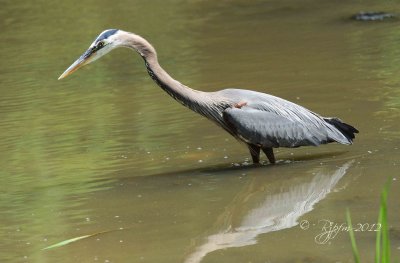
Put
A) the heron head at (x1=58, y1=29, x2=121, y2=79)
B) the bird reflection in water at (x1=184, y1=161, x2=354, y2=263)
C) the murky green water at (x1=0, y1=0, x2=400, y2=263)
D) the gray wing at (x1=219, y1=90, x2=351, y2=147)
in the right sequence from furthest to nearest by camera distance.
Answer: the heron head at (x1=58, y1=29, x2=121, y2=79)
the gray wing at (x1=219, y1=90, x2=351, y2=147)
the murky green water at (x1=0, y1=0, x2=400, y2=263)
the bird reflection in water at (x1=184, y1=161, x2=354, y2=263)

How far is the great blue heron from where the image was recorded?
8328mm

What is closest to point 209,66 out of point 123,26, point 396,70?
point 396,70

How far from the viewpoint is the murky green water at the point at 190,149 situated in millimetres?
6453

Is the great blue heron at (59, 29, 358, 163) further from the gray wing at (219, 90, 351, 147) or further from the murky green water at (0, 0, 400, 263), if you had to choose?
the murky green water at (0, 0, 400, 263)

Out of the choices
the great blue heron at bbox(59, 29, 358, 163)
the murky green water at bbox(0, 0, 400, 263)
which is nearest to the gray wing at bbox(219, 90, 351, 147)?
the great blue heron at bbox(59, 29, 358, 163)

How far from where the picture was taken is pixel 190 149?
9078mm

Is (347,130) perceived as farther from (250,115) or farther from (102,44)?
(102,44)

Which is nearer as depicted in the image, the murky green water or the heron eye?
the murky green water

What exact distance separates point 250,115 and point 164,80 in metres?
0.81

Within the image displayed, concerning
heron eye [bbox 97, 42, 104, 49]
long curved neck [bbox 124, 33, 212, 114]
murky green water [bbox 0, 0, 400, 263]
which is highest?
heron eye [bbox 97, 42, 104, 49]

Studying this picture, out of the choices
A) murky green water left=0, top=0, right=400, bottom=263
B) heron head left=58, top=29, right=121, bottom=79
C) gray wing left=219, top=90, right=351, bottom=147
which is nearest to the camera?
murky green water left=0, top=0, right=400, bottom=263

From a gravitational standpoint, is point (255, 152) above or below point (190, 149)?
above

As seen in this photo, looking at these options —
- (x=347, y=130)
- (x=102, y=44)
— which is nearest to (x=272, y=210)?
(x=347, y=130)

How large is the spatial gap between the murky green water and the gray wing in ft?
0.69
